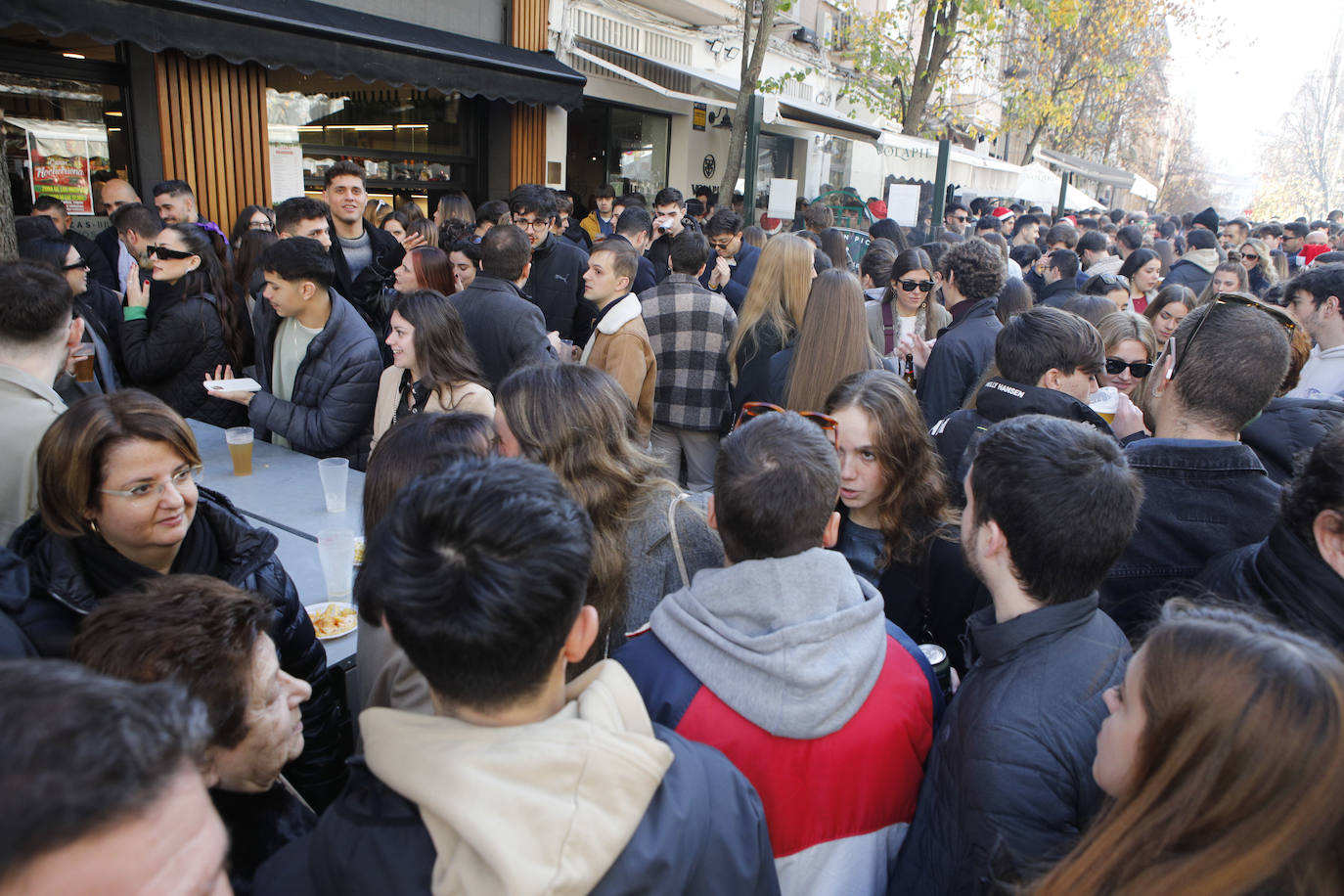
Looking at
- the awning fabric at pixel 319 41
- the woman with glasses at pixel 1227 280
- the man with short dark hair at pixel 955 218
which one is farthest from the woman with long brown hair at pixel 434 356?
the man with short dark hair at pixel 955 218

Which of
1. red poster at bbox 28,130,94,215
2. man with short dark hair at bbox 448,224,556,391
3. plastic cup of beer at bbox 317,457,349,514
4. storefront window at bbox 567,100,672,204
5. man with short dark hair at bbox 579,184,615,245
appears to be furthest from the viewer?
storefront window at bbox 567,100,672,204

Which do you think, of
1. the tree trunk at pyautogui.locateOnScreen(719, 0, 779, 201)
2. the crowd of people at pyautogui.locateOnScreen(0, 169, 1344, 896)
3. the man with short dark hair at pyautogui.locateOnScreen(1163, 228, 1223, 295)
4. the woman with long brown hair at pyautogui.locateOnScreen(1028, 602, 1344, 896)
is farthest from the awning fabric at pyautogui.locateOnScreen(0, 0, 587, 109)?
the woman with long brown hair at pyautogui.locateOnScreen(1028, 602, 1344, 896)

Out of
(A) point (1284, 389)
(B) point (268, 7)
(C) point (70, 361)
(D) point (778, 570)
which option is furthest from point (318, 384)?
(B) point (268, 7)

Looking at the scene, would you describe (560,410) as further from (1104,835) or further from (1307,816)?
(1307,816)

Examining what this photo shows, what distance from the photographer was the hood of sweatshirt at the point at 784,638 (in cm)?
151

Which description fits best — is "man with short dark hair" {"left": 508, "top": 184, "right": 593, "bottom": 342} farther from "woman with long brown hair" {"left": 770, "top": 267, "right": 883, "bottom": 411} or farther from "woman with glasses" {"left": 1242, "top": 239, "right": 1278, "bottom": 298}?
"woman with glasses" {"left": 1242, "top": 239, "right": 1278, "bottom": 298}

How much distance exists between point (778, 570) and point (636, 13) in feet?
43.1

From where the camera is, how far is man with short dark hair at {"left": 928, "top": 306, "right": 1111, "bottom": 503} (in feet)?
9.68

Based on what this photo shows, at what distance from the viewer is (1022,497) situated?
1.64m

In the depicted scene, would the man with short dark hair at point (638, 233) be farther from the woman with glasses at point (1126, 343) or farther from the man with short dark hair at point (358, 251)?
the woman with glasses at point (1126, 343)

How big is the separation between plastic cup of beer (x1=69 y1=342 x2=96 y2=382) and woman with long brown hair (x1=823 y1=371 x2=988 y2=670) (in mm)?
3380

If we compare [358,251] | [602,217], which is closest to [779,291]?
[358,251]

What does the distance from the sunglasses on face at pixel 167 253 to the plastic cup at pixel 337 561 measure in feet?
7.82

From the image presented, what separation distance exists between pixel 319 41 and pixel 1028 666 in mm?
8322
